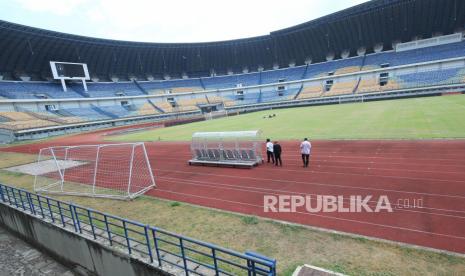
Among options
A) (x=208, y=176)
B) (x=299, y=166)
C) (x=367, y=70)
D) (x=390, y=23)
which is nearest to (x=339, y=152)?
(x=299, y=166)

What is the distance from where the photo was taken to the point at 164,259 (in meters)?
6.13

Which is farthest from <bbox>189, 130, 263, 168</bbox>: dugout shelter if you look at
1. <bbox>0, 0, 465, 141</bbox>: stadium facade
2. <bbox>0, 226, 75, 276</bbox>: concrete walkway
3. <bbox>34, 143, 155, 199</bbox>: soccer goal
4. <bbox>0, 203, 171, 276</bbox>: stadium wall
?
<bbox>0, 0, 465, 141</bbox>: stadium facade

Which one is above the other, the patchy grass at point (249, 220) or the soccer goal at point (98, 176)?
the patchy grass at point (249, 220)

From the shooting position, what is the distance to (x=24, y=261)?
31.4ft

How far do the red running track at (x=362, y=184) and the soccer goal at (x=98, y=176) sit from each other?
1.07m

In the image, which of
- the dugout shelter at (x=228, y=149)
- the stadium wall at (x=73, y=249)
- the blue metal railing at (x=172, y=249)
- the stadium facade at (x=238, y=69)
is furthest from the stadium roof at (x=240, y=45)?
the blue metal railing at (x=172, y=249)

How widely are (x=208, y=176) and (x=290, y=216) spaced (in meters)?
6.18

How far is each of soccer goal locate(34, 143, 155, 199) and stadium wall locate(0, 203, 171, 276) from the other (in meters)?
2.04

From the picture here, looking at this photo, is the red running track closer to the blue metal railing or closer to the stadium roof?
the blue metal railing

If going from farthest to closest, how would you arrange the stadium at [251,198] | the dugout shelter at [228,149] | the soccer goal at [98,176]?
the dugout shelter at [228,149] → the soccer goal at [98,176] → the stadium at [251,198]

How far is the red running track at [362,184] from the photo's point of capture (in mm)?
6738

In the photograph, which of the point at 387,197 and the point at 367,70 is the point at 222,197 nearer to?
the point at 387,197

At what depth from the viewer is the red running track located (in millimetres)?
6738

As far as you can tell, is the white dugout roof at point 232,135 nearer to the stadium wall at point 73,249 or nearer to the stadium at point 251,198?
the stadium at point 251,198
